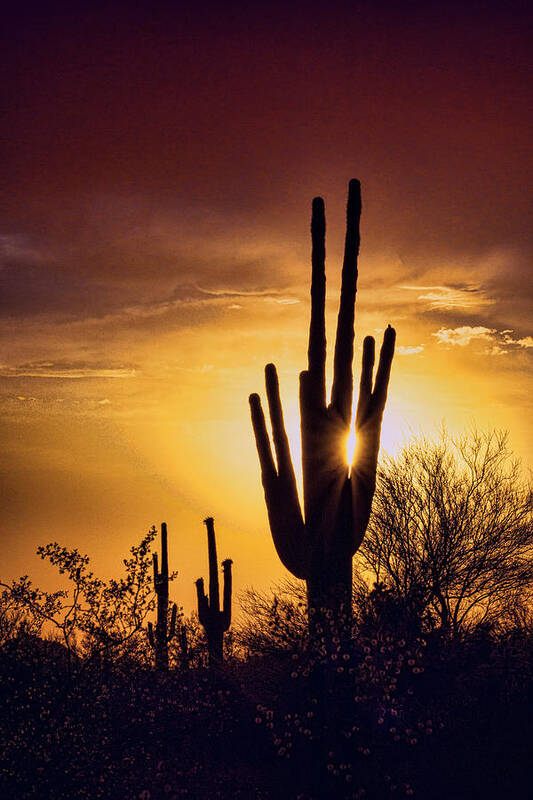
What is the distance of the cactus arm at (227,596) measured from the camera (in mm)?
21766

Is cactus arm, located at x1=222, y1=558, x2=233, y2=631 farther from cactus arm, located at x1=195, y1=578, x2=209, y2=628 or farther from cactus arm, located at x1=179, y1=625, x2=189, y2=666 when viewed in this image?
cactus arm, located at x1=179, y1=625, x2=189, y2=666

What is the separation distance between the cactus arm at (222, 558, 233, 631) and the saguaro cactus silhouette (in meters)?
10.4

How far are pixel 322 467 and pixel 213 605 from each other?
36.9 ft

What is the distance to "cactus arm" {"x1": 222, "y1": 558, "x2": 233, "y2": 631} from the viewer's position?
21766 mm

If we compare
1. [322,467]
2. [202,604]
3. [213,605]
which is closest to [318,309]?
[322,467]

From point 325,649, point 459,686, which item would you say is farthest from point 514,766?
point 325,649

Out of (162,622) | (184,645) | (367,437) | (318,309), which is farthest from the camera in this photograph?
(162,622)

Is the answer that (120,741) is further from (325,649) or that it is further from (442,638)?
(442,638)

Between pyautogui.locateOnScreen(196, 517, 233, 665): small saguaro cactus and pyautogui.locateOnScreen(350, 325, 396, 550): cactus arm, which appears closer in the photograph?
pyautogui.locateOnScreen(350, 325, 396, 550): cactus arm

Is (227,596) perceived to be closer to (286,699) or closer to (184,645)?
(184,645)

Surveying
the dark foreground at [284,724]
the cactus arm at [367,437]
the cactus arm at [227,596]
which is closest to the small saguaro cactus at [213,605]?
the cactus arm at [227,596]

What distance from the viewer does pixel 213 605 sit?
21703 mm

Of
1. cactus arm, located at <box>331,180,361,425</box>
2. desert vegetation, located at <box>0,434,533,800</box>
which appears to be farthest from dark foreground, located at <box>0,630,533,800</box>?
cactus arm, located at <box>331,180,361,425</box>

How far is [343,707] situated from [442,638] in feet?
16.2
